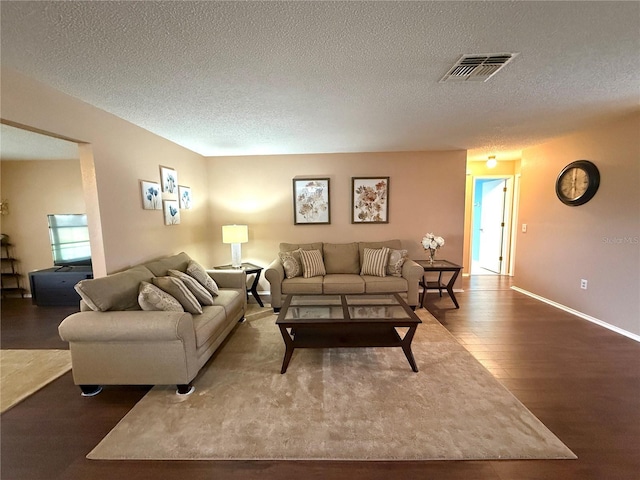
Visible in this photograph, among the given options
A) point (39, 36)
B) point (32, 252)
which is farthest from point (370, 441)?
point (32, 252)

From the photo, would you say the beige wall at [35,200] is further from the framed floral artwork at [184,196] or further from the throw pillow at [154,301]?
the throw pillow at [154,301]

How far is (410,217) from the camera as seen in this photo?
452 cm

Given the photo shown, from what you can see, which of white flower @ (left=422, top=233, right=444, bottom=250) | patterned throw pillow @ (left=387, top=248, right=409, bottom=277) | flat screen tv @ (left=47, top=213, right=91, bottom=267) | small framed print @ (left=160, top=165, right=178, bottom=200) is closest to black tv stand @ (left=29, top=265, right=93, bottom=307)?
flat screen tv @ (left=47, top=213, right=91, bottom=267)

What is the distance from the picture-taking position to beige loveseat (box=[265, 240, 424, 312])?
361 centimetres

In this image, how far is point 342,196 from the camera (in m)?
4.53

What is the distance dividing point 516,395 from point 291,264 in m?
2.75

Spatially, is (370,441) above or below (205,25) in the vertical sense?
below

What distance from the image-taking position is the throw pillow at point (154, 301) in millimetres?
2173

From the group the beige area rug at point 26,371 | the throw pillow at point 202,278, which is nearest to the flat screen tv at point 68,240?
the beige area rug at point 26,371

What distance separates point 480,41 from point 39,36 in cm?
243

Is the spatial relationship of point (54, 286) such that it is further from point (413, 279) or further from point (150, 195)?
point (413, 279)

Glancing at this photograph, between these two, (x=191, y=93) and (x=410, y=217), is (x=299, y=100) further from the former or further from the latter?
(x=410, y=217)

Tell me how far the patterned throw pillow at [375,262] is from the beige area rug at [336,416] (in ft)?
4.64

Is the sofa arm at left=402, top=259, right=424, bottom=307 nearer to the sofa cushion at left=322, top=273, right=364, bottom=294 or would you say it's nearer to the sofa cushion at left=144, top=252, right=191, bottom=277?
the sofa cushion at left=322, top=273, right=364, bottom=294
